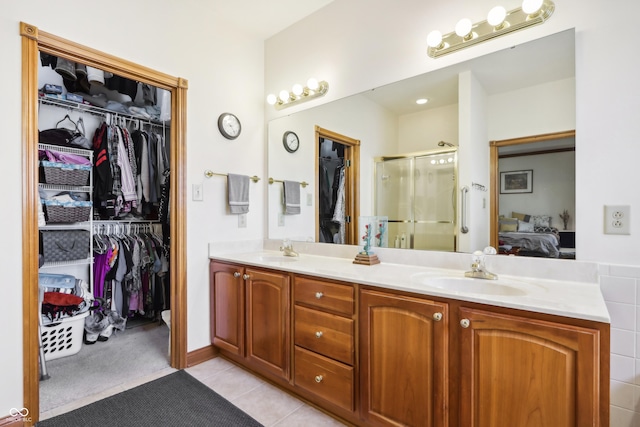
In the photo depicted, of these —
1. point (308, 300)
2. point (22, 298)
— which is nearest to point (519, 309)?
point (308, 300)

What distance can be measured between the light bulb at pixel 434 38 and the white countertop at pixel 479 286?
1.25m

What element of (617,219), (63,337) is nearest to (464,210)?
(617,219)

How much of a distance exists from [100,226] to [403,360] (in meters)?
3.03

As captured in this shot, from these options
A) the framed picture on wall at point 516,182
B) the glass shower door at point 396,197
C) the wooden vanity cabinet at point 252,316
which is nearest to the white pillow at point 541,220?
the framed picture on wall at point 516,182

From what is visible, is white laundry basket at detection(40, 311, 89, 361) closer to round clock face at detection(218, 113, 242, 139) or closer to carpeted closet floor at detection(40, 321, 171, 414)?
carpeted closet floor at detection(40, 321, 171, 414)

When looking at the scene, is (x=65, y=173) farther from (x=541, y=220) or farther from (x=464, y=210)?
(x=541, y=220)

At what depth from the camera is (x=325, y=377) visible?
169cm

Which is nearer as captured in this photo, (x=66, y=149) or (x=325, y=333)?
(x=325, y=333)

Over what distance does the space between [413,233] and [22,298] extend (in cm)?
214

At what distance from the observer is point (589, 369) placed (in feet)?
3.22

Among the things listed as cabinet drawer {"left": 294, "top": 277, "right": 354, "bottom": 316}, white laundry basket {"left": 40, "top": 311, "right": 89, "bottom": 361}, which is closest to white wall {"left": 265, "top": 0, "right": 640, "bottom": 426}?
cabinet drawer {"left": 294, "top": 277, "right": 354, "bottom": 316}

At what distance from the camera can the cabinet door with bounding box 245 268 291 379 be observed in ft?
6.19

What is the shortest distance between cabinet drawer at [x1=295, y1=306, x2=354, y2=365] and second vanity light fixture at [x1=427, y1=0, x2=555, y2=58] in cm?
157

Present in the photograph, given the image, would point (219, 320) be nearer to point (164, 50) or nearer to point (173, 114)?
point (173, 114)
